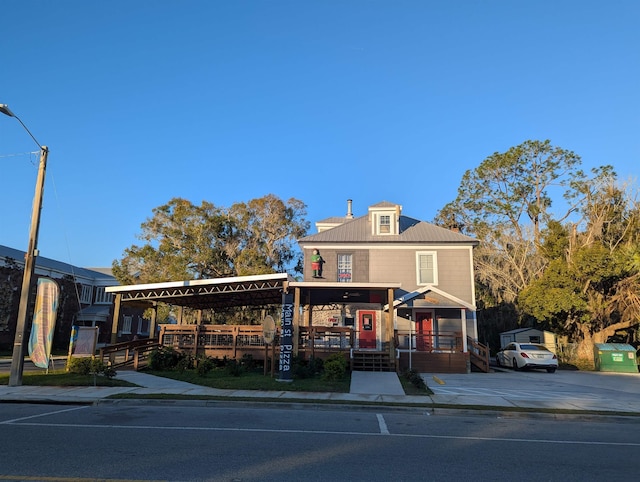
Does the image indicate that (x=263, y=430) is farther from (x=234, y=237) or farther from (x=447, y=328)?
(x=234, y=237)

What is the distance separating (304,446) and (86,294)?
140ft

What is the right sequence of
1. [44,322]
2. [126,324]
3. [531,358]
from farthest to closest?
[126,324] < [531,358] < [44,322]

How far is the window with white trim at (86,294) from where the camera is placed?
42525 millimetres

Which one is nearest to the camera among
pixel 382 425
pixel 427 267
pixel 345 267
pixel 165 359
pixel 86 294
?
pixel 382 425

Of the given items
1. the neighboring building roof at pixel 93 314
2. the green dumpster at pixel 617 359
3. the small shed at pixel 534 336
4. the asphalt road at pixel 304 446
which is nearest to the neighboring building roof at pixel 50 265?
the neighboring building roof at pixel 93 314

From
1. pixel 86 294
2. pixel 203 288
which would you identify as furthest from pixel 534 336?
pixel 86 294

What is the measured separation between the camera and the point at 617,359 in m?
23.9

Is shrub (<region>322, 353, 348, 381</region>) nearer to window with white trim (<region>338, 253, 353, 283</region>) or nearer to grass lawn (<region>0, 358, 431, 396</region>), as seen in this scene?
grass lawn (<region>0, 358, 431, 396</region>)

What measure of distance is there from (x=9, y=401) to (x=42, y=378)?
11.9 feet

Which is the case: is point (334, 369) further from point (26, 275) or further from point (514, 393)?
point (26, 275)

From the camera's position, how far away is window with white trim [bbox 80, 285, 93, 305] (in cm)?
4253

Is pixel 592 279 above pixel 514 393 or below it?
above

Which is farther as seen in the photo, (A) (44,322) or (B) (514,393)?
(A) (44,322)

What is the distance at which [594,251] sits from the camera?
2566 centimetres
